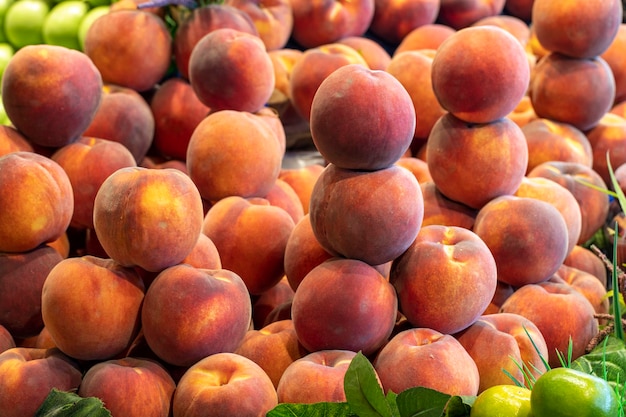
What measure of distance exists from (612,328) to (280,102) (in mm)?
904

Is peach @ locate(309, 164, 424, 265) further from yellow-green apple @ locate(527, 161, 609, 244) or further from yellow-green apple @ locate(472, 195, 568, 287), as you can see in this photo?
yellow-green apple @ locate(527, 161, 609, 244)

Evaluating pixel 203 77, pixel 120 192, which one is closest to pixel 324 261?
pixel 120 192

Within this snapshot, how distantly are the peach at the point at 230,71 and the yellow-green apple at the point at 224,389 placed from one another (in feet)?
1.96

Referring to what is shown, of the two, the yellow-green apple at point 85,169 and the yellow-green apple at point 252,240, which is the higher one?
the yellow-green apple at point 85,169

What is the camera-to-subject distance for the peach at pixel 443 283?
1.06 meters

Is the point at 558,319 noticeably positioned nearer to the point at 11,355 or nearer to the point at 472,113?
the point at 472,113

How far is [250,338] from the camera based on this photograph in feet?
3.68

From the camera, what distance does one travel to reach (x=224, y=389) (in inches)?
37.0

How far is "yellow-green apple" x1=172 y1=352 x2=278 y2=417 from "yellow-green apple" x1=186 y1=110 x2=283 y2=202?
1.32ft

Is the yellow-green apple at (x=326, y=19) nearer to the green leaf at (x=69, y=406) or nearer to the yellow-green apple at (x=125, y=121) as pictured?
the yellow-green apple at (x=125, y=121)

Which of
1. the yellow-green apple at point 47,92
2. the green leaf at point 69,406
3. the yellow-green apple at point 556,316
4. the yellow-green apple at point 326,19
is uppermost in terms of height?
the yellow-green apple at point 47,92

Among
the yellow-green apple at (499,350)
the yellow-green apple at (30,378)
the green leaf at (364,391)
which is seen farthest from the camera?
the yellow-green apple at (499,350)

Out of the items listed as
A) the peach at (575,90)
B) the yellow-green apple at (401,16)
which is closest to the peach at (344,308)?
the peach at (575,90)

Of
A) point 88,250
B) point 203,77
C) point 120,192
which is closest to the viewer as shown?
point 120,192
